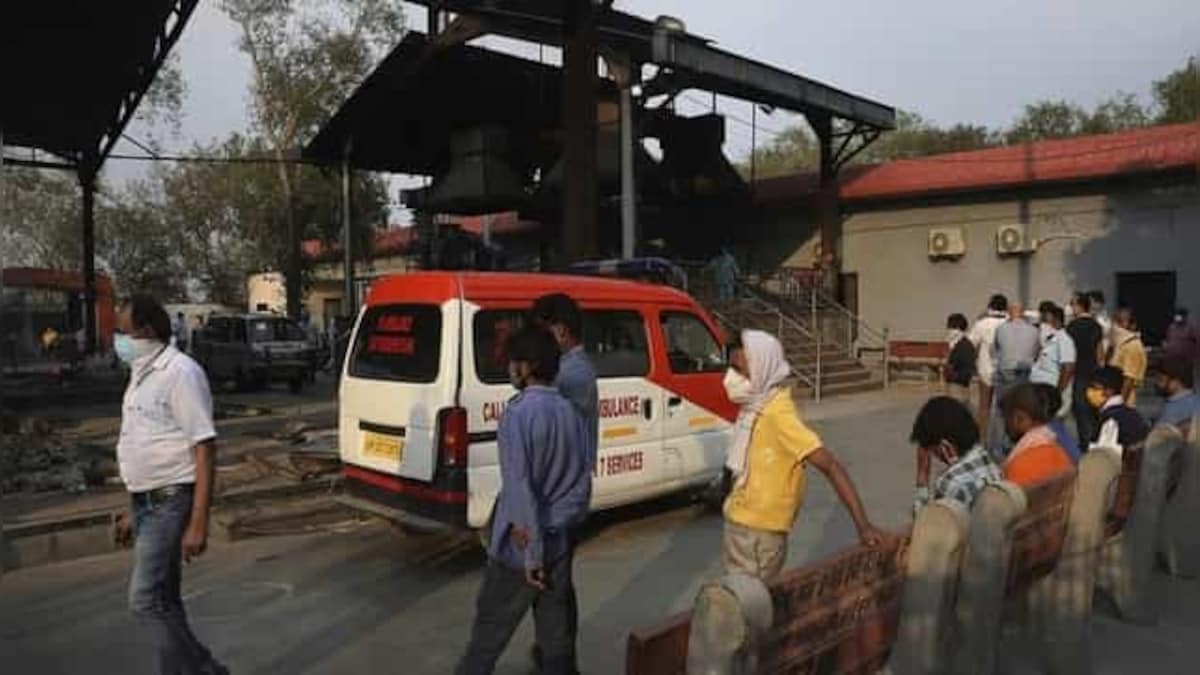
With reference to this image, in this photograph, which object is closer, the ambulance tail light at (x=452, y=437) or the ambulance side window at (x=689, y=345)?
the ambulance tail light at (x=452, y=437)

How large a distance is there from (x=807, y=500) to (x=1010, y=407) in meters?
4.57

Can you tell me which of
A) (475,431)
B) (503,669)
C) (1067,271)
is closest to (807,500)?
(475,431)

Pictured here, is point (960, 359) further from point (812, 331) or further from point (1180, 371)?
point (812, 331)

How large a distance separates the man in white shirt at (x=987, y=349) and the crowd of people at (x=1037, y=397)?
14mm

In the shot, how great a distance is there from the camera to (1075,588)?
5.22m

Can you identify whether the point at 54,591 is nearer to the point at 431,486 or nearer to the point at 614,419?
the point at 431,486

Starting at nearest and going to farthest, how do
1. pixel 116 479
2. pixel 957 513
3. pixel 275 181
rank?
pixel 957 513 → pixel 116 479 → pixel 275 181

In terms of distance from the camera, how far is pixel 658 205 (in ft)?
89.6

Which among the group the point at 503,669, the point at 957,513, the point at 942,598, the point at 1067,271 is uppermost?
the point at 1067,271

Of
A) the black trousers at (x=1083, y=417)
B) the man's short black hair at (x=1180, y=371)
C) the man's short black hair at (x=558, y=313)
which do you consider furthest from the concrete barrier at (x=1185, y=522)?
the man's short black hair at (x=558, y=313)

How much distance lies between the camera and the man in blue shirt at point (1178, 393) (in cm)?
715

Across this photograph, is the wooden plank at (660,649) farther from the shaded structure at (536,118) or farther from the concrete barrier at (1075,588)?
the shaded structure at (536,118)

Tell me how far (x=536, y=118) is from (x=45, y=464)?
18302 millimetres

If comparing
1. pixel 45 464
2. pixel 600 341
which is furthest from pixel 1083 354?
pixel 45 464
